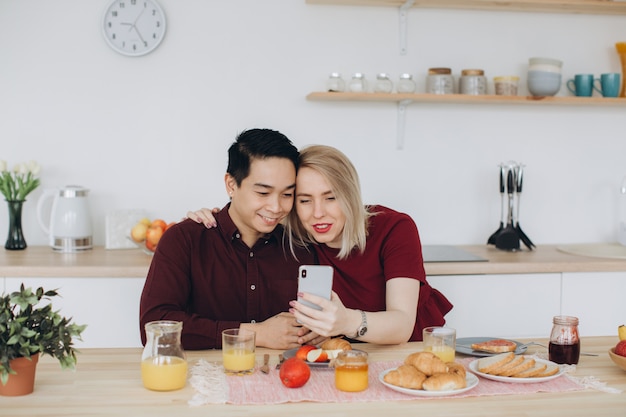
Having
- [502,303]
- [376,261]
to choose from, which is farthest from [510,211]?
[376,261]

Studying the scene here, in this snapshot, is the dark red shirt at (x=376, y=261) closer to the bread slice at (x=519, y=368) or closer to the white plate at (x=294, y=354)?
the white plate at (x=294, y=354)

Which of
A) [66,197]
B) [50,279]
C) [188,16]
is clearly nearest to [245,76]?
[188,16]

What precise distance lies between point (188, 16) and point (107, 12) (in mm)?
366

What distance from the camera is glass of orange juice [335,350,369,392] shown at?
1.62 m

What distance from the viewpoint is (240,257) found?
2.38 meters

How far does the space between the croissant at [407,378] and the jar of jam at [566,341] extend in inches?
16.0

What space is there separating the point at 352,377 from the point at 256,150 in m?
0.87

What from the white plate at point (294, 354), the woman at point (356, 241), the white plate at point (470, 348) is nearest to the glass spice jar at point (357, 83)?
the woman at point (356, 241)

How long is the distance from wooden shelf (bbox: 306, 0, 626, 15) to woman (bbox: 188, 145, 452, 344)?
1479 millimetres

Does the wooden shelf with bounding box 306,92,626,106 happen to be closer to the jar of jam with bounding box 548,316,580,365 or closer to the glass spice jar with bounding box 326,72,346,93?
the glass spice jar with bounding box 326,72,346,93

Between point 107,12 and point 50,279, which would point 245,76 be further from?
point 50,279

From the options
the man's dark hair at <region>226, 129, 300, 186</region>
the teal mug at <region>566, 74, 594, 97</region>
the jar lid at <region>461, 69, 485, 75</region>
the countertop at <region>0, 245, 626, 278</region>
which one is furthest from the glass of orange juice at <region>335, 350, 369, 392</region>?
the teal mug at <region>566, 74, 594, 97</region>

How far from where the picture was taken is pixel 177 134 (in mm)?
3594

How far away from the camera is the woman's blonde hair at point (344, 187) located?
7.41 feet
